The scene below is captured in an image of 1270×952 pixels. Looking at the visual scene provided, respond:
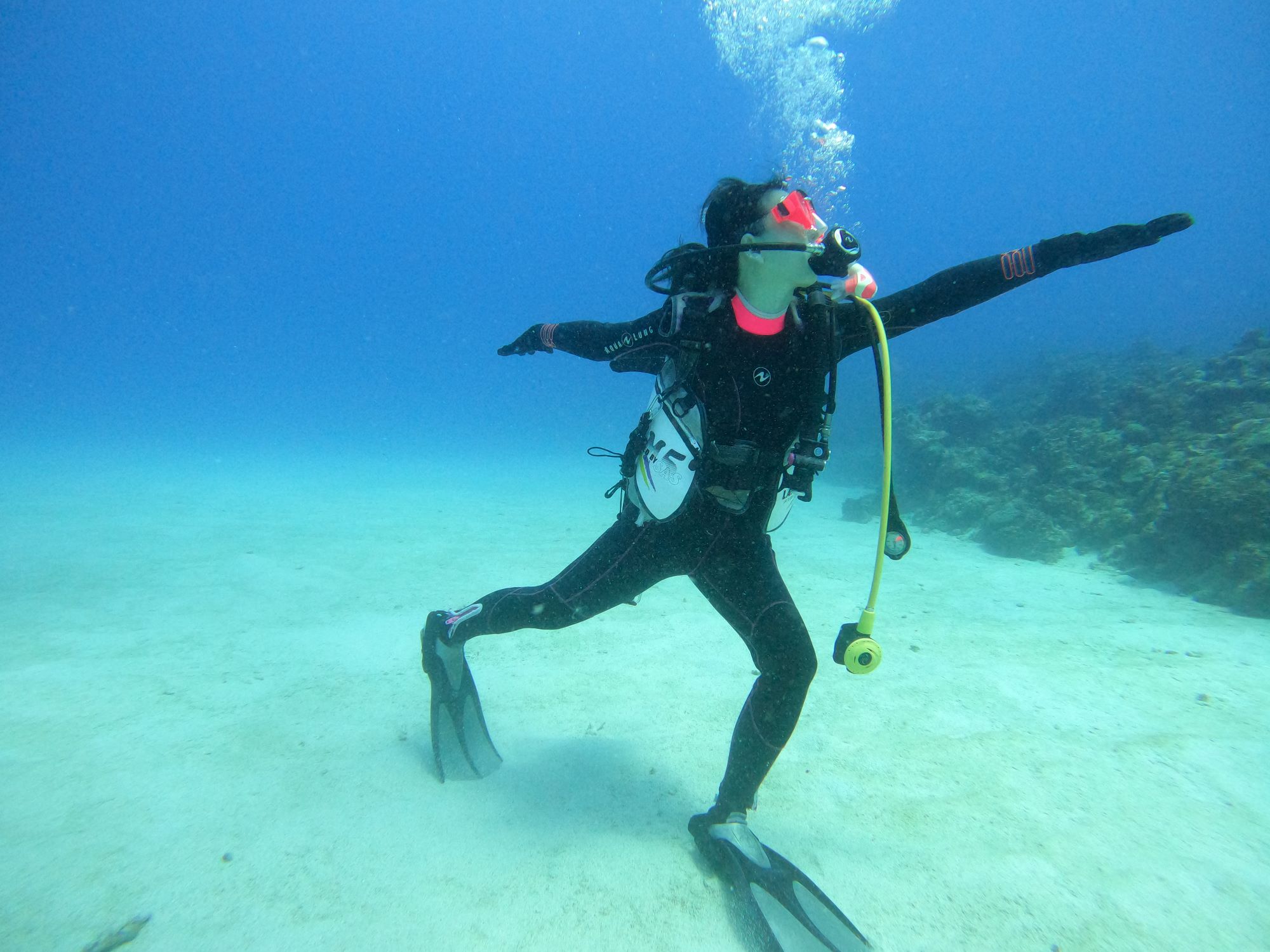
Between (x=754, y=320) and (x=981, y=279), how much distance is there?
1039 mm

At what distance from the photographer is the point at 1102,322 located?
55.5 m

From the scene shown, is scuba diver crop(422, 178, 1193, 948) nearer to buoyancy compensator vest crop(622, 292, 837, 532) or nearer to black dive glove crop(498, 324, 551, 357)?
buoyancy compensator vest crop(622, 292, 837, 532)

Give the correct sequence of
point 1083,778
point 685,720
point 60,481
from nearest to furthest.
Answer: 1. point 1083,778
2. point 685,720
3. point 60,481

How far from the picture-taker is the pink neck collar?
2.44 meters

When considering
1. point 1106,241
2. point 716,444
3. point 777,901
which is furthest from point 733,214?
point 777,901

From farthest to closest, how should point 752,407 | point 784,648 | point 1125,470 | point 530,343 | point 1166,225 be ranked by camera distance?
point 1125,470 → point 530,343 → point 752,407 → point 784,648 → point 1166,225

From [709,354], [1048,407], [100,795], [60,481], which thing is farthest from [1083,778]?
[60,481]

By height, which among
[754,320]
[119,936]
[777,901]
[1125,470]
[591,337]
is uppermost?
[591,337]

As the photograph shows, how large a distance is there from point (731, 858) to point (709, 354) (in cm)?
226

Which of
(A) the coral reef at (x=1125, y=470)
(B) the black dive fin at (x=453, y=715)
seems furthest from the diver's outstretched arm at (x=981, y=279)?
(A) the coral reef at (x=1125, y=470)

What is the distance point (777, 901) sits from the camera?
2170 millimetres

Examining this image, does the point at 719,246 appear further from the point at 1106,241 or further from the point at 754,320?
the point at 1106,241

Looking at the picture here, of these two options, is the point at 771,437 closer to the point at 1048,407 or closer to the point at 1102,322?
the point at 1048,407

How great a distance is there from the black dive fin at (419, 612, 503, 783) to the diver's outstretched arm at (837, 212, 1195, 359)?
2.70 meters
